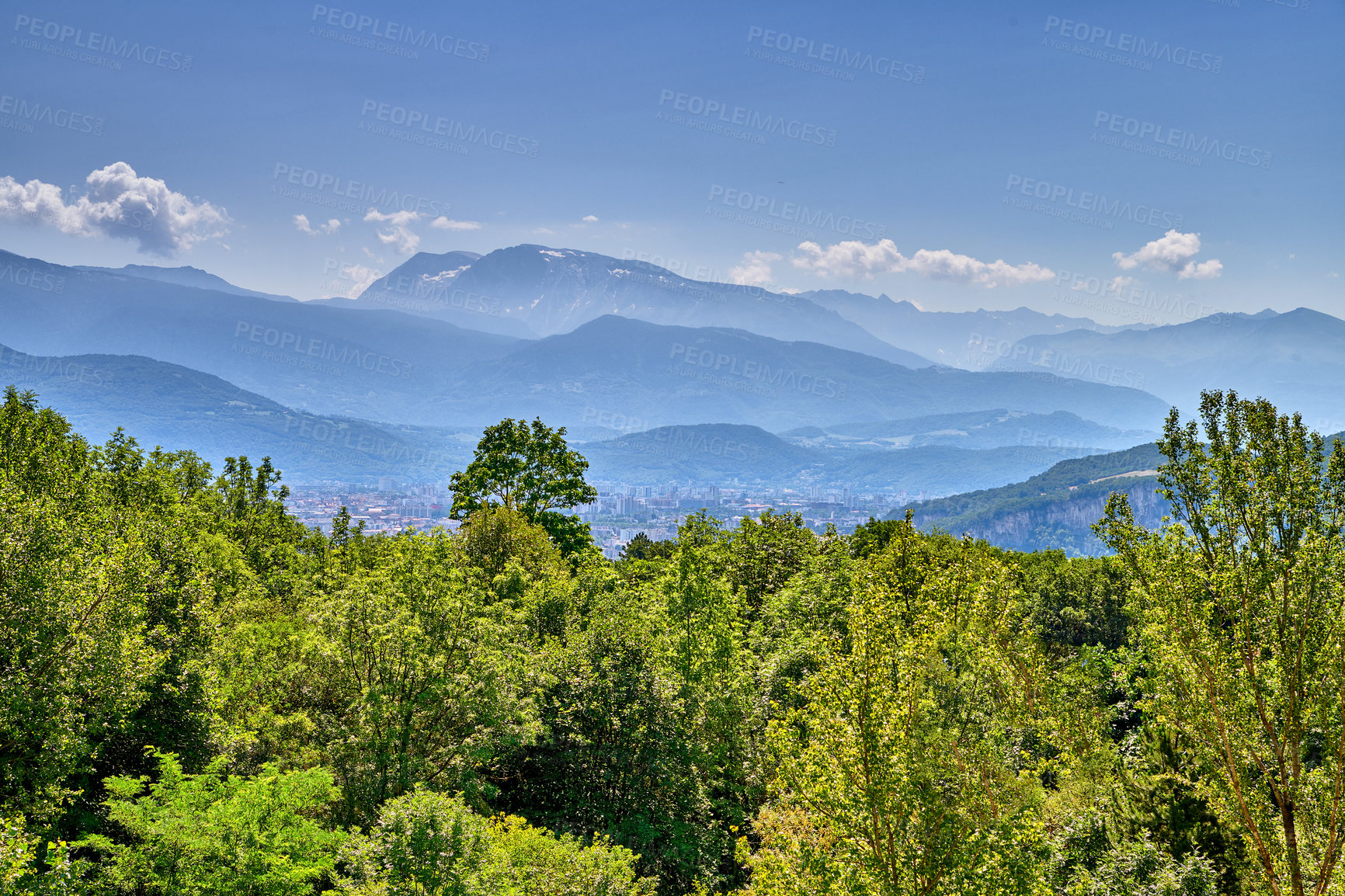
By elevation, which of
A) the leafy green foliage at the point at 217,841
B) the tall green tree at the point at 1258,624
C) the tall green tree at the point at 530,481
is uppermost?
the tall green tree at the point at 530,481

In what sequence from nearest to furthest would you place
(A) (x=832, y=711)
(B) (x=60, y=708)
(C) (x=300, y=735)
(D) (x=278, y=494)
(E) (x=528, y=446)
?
1. (A) (x=832, y=711)
2. (B) (x=60, y=708)
3. (C) (x=300, y=735)
4. (E) (x=528, y=446)
5. (D) (x=278, y=494)

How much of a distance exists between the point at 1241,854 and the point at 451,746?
22.1 metres

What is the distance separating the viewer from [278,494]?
66812mm

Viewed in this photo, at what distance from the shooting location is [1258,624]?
14.6 meters

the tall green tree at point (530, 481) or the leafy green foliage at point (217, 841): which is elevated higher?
the tall green tree at point (530, 481)

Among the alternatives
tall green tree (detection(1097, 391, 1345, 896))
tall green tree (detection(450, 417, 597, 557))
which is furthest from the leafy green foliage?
tall green tree (detection(450, 417, 597, 557))

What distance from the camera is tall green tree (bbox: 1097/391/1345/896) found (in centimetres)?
1352

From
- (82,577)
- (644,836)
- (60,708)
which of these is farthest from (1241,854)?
(82,577)

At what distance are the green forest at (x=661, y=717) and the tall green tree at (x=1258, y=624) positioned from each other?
0.07 metres

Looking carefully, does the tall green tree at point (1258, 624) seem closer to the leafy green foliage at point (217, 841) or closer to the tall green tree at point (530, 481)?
the leafy green foliage at point (217, 841)

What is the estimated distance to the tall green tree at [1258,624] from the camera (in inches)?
532

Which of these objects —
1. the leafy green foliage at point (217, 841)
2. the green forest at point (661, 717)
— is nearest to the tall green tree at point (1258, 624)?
the green forest at point (661, 717)

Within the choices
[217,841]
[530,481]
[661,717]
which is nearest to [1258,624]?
[661,717]

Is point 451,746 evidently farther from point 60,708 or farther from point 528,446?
point 528,446
